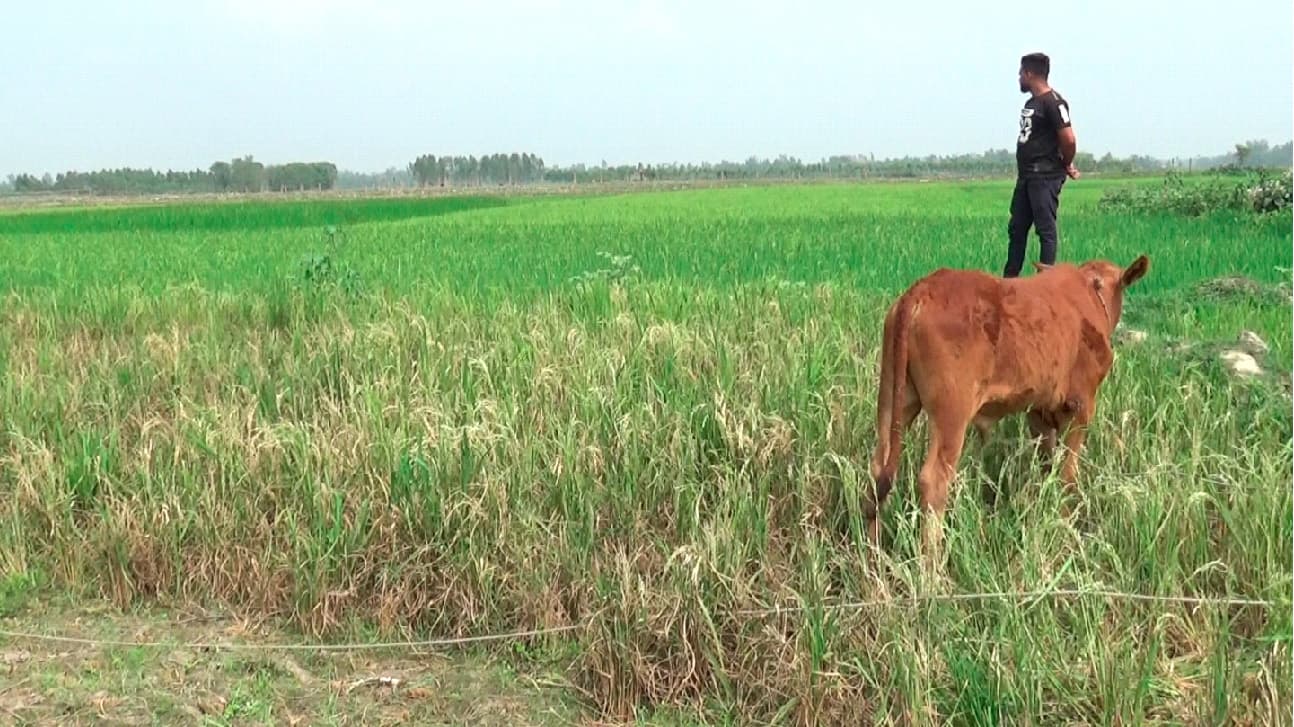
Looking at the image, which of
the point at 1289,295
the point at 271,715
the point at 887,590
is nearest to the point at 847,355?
the point at 887,590

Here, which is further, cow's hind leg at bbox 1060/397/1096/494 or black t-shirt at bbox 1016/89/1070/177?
black t-shirt at bbox 1016/89/1070/177

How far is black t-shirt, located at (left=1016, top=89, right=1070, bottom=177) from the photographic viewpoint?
6.86 metres

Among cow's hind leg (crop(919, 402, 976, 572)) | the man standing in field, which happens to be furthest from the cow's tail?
the man standing in field

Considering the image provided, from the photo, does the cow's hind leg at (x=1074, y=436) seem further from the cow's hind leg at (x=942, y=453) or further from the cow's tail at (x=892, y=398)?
the cow's tail at (x=892, y=398)

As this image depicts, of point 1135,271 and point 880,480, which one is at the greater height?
point 1135,271

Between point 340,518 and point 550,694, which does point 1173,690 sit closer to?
point 550,694

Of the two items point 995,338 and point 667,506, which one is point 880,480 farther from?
point 667,506

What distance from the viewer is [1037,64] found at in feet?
22.8

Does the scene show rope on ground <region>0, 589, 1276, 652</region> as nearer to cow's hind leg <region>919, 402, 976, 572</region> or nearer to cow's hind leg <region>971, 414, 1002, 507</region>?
cow's hind leg <region>919, 402, 976, 572</region>

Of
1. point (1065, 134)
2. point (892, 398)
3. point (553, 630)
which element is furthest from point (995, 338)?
point (1065, 134)

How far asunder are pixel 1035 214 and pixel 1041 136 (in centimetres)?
54

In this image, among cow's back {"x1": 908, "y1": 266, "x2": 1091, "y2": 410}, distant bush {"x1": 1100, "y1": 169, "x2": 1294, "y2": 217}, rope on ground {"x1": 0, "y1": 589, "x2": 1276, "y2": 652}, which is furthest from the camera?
distant bush {"x1": 1100, "y1": 169, "x2": 1294, "y2": 217}

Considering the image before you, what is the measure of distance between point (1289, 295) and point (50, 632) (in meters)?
7.33

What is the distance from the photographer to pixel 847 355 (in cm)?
477
